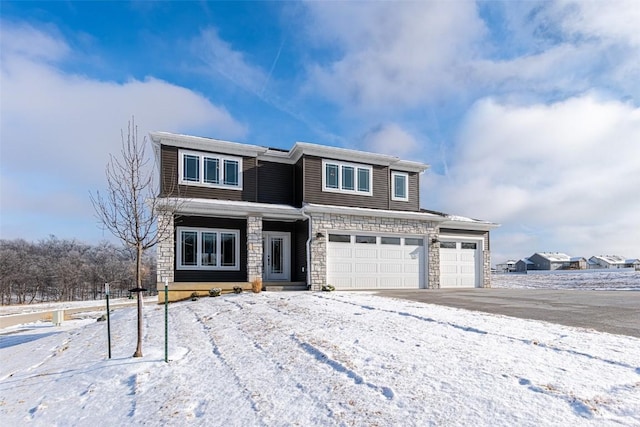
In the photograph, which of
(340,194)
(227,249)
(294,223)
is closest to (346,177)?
(340,194)

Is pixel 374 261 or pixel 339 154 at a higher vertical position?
pixel 339 154

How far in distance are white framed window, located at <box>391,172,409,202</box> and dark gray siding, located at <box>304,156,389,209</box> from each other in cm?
55

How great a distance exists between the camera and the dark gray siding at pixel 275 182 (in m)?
15.7

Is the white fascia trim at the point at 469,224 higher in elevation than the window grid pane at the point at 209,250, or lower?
higher

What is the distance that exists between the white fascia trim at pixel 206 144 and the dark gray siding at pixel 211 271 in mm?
2789

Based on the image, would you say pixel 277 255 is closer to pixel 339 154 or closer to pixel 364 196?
pixel 364 196

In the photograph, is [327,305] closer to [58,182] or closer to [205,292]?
[205,292]

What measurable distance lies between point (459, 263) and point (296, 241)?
8.02m

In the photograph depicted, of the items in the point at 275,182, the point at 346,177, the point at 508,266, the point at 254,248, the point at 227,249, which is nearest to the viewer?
the point at 254,248

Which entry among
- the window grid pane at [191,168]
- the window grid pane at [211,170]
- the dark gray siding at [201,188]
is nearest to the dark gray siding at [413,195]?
the dark gray siding at [201,188]

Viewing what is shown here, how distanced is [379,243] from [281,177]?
5165 millimetres

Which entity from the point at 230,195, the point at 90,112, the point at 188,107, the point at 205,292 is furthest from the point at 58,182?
the point at 205,292

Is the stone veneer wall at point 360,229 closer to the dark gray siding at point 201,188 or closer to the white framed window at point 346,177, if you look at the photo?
the white framed window at point 346,177

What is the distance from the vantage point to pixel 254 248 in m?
13.9
